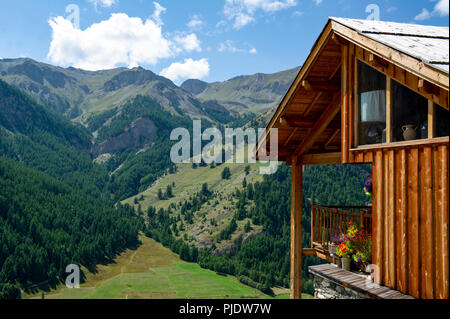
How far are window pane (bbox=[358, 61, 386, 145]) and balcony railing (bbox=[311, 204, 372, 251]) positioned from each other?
2.42 meters

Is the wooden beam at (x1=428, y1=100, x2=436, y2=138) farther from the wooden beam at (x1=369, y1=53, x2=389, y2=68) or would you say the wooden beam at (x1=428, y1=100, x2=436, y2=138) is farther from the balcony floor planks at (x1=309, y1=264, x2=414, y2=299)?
the balcony floor planks at (x1=309, y1=264, x2=414, y2=299)

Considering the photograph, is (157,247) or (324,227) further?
(157,247)

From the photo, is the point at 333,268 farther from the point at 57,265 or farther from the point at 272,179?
the point at 272,179

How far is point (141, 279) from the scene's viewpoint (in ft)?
341

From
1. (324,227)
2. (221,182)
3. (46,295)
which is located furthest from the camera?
(221,182)

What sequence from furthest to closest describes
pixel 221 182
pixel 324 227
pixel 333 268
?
1. pixel 221 182
2. pixel 324 227
3. pixel 333 268

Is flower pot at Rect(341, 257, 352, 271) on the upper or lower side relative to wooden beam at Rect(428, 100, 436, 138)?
lower

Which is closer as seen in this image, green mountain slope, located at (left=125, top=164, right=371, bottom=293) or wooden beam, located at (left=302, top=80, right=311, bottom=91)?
wooden beam, located at (left=302, top=80, right=311, bottom=91)

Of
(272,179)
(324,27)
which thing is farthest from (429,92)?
(272,179)

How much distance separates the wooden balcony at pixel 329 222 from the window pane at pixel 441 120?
12.5 ft

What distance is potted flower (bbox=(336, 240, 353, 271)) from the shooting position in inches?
335

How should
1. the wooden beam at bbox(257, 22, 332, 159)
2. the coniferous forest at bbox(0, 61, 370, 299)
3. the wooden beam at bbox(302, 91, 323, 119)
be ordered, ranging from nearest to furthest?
1. the wooden beam at bbox(257, 22, 332, 159)
2. the wooden beam at bbox(302, 91, 323, 119)
3. the coniferous forest at bbox(0, 61, 370, 299)

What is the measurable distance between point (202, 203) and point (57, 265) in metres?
65.7

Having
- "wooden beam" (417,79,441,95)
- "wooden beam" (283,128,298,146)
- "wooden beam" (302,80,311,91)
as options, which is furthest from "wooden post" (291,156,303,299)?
"wooden beam" (417,79,441,95)
